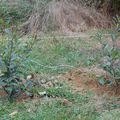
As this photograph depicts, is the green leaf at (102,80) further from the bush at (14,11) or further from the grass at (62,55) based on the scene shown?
the bush at (14,11)

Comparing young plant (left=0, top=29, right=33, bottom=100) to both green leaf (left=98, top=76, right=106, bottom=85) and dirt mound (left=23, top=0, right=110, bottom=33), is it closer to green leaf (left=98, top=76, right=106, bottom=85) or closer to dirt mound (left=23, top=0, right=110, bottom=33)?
green leaf (left=98, top=76, right=106, bottom=85)

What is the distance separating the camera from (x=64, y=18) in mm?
9984

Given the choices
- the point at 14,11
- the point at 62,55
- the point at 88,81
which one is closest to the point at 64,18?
the point at 14,11

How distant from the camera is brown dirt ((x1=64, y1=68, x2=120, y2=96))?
18.7 ft

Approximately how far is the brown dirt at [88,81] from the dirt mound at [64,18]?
3188 mm

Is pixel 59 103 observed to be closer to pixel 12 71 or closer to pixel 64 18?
pixel 12 71

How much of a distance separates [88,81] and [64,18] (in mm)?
4162

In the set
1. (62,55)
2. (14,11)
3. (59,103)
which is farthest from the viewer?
(14,11)

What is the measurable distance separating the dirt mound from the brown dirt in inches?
126

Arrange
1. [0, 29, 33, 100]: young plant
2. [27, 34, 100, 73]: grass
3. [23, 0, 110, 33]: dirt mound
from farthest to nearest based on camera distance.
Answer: [23, 0, 110, 33]: dirt mound, [27, 34, 100, 73]: grass, [0, 29, 33, 100]: young plant

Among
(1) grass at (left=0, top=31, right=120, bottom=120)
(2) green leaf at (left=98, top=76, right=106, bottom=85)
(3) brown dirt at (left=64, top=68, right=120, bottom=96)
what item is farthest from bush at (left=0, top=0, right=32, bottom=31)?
(2) green leaf at (left=98, top=76, right=106, bottom=85)

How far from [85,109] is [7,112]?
3.05 feet

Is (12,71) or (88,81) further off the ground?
(12,71)

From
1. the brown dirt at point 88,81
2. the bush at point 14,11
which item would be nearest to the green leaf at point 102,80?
the brown dirt at point 88,81
